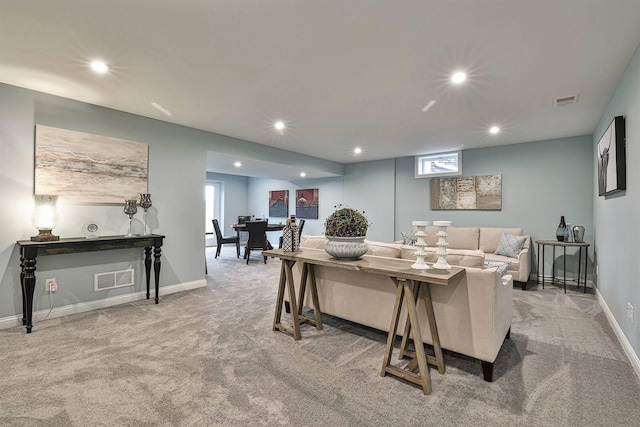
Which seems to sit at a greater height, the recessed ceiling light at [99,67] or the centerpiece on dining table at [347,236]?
the recessed ceiling light at [99,67]

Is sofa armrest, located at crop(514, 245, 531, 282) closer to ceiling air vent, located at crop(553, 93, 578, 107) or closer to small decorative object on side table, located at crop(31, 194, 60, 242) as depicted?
ceiling air vent, located at crop(553, 93, 578, 107)

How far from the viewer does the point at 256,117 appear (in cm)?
386

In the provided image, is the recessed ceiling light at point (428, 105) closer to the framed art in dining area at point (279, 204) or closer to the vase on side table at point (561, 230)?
→ the vase on side table at point (561, 230)

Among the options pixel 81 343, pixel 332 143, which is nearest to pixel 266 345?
pixel 81 343

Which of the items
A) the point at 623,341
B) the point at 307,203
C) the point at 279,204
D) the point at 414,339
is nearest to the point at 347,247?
the point at 414,339

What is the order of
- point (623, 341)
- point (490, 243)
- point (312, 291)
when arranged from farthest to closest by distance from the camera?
point (490, 243) < point (312, 291) < point (623, 341)

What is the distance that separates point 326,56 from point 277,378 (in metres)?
2.41

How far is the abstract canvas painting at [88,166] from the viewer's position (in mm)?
3121

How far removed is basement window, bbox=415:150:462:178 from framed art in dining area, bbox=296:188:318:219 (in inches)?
117

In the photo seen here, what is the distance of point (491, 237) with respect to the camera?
527 centimetres

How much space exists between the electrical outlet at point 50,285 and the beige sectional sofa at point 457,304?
2.95 metres

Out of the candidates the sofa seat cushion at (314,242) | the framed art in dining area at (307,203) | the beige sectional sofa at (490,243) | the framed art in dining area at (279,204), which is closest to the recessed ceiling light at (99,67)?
the sofa seat cushion at (314,242)

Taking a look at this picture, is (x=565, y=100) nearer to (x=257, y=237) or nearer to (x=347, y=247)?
(x=347, y=247)

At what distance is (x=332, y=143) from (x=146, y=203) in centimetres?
313
